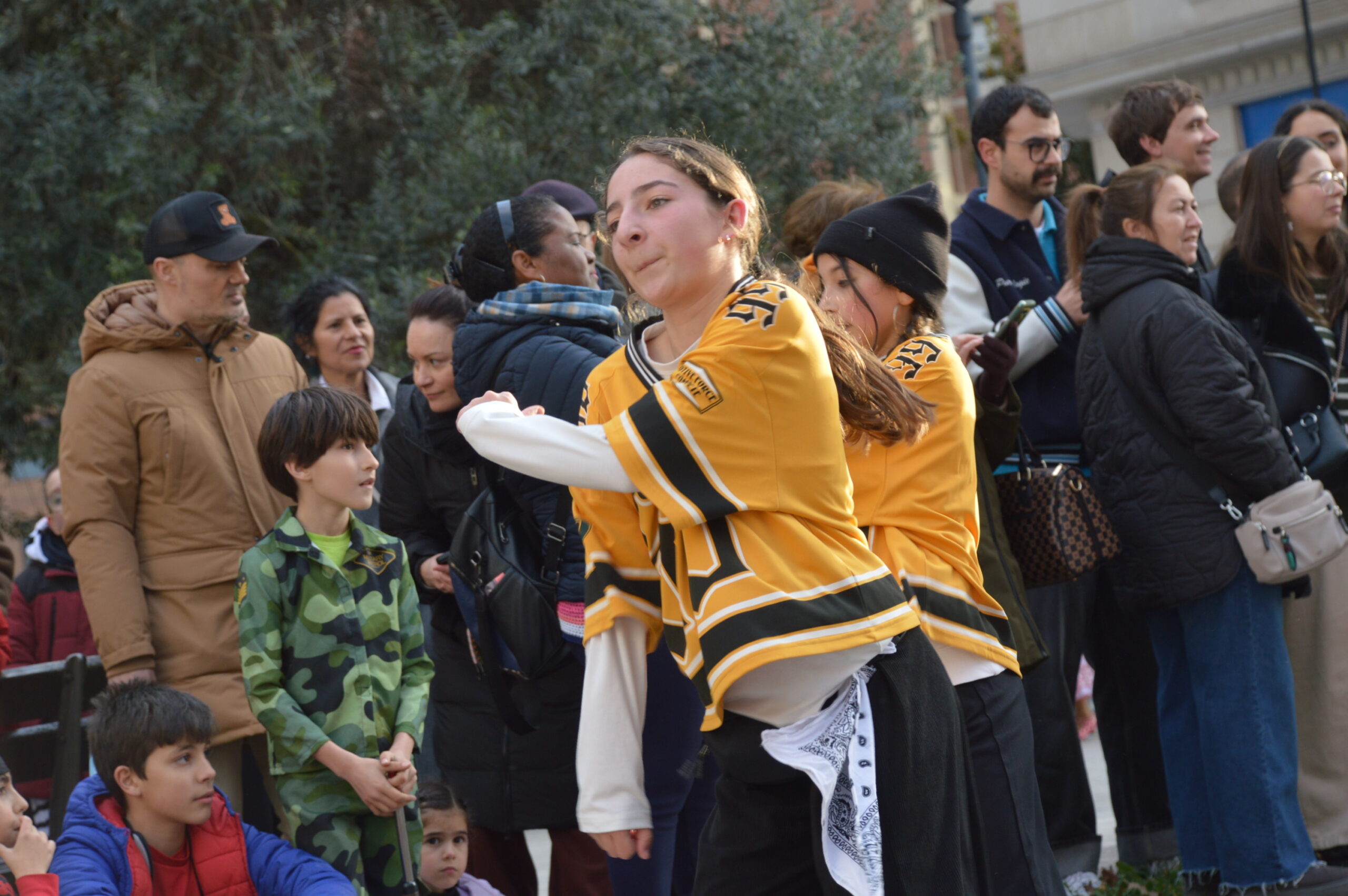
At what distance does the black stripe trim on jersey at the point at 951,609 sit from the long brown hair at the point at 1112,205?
2120mm

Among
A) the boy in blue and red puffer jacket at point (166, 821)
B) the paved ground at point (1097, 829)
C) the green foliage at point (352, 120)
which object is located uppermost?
the green foliage at point (352, 120)

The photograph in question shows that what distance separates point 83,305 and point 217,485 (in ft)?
14.7

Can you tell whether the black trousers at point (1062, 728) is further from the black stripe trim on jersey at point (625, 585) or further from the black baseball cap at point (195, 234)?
the black baseball cap at point (195, 234)

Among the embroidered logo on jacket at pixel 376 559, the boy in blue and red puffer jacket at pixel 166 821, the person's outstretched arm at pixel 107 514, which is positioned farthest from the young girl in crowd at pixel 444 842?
the person's outstretched arm at pixel 107 514

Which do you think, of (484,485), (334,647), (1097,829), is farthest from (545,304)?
(1097,829)

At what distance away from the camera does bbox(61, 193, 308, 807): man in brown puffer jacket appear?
4258 millimetres

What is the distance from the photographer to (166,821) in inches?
149

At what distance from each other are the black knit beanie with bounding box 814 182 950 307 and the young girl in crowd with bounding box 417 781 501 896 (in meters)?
1.98

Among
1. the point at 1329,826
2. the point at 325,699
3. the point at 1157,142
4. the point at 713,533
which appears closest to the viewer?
the point at 713,533

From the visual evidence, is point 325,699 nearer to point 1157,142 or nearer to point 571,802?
point 571,802

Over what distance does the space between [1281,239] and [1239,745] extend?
176 cm

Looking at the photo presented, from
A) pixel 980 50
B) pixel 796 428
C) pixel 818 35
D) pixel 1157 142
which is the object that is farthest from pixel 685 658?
pixel 980 50

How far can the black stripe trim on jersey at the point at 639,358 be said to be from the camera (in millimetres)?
2596

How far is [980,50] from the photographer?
20.0 metres
